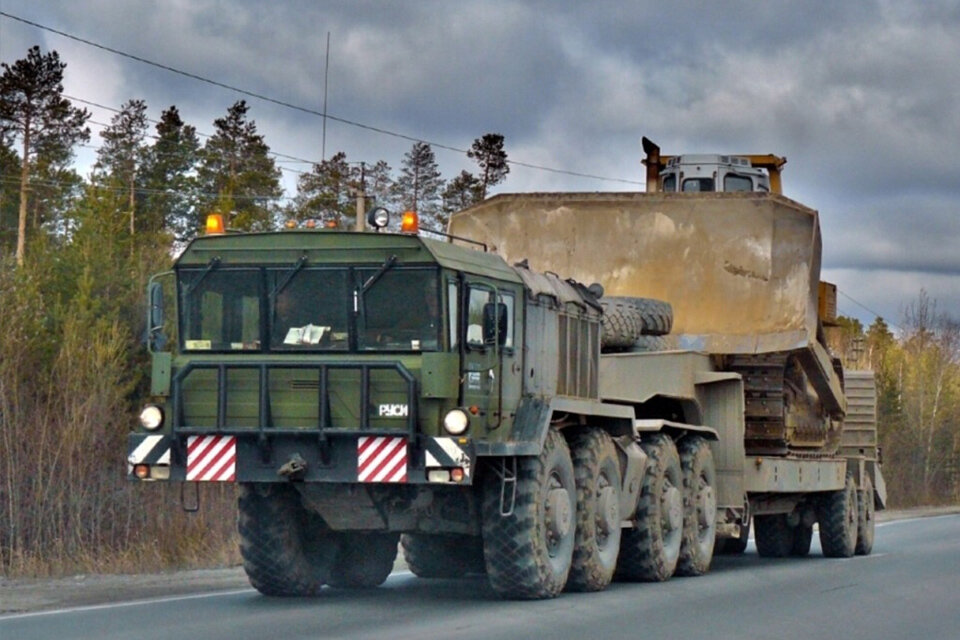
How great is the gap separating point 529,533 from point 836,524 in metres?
10.2

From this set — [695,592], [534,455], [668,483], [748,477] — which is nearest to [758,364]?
[748,477]

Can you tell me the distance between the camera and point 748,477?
63.9 feet

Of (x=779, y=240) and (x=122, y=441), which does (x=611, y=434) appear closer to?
(x=779, y=240)

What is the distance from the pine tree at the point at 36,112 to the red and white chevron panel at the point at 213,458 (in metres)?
49.9

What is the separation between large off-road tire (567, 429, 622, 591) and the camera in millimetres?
15047

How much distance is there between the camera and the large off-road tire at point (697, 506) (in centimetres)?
1784

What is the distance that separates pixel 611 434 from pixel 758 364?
166 inches

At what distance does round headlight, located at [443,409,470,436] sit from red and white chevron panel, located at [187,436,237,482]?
187 cm

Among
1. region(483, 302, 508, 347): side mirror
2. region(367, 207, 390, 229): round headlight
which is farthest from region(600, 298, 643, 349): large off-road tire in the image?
region(367, 207, 390, 229): round headlight

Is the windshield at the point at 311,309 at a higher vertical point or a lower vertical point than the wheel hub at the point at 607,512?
higher

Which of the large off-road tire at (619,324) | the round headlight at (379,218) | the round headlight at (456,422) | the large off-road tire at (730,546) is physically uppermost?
the round headlight at (379,218)

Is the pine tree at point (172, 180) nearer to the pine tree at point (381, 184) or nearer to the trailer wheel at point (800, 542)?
the pine tree at point (381, 184)

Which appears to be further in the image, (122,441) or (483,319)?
(122,441)

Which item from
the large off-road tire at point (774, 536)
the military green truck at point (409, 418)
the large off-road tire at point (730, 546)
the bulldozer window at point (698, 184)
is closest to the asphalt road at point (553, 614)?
the military green truck at point (409, 418)
